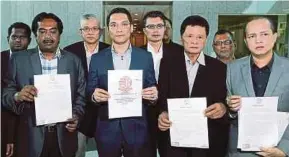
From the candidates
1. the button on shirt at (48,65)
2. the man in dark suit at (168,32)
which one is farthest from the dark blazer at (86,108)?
the man in dark suit at (168,32)

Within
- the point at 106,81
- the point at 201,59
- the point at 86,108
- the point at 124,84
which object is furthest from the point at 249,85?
the point at 86,108

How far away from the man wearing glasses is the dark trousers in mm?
1079

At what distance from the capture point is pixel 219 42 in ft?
6.81

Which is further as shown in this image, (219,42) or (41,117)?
A: (219,42)

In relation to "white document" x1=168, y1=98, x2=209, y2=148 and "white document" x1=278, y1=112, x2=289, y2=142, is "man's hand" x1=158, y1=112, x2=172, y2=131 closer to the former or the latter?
"white document" x1=168, y1=98, x2=209, y2=148

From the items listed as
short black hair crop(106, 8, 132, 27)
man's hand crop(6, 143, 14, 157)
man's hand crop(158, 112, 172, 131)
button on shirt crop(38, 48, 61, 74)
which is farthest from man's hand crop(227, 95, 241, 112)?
man's hand crop(6, 143, 14, 157)

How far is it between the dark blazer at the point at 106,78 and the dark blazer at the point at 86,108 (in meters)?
0.06

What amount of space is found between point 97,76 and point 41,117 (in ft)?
1.29

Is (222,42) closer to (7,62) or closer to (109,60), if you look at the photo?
(109,60)

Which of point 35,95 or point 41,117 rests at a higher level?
point 35,95

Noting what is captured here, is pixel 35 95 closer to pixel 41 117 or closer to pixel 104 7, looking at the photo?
pixel 41 117

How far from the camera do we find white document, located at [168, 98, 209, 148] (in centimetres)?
188

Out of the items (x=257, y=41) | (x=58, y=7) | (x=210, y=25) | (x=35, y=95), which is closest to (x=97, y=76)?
(x=35, y=95)

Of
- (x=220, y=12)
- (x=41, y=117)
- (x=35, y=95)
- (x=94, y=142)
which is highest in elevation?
→ (x=220, y=12)
